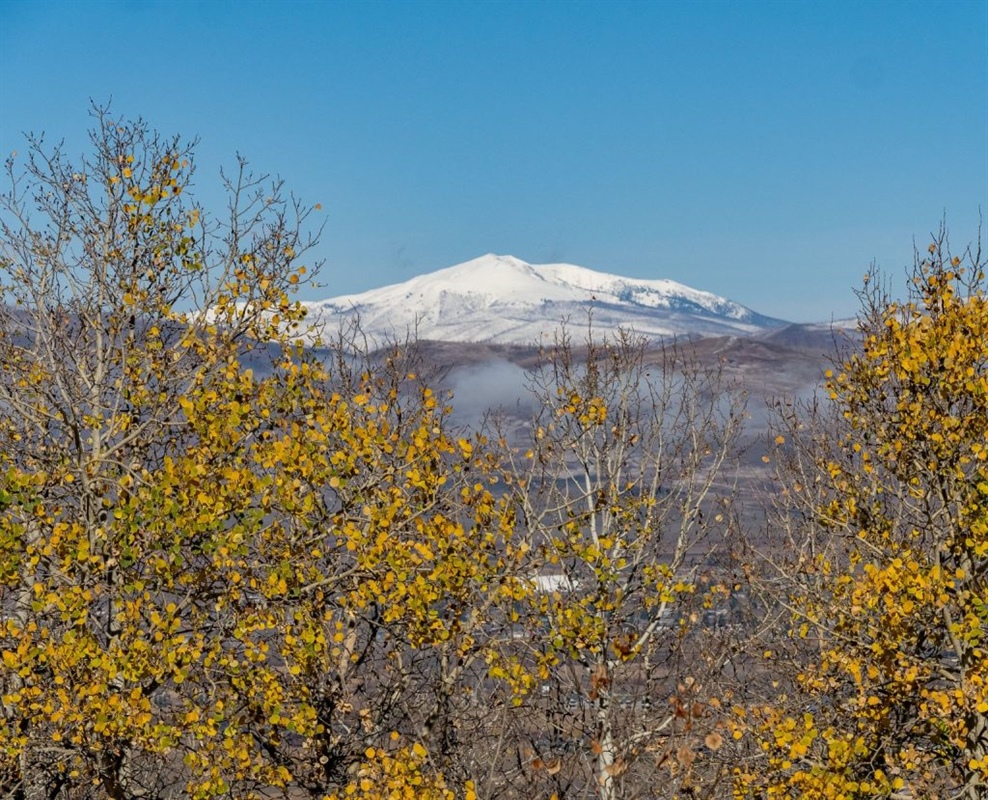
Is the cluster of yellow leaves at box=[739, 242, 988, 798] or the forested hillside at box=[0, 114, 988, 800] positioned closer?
the forested hillside at box=[0, 114, 988, 800]

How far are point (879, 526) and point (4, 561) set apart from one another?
1613 centimetres

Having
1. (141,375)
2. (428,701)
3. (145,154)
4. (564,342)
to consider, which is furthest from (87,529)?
(564,342)

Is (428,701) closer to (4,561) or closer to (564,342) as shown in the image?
(564,342)

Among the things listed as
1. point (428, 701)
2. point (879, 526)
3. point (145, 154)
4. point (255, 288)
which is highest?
point (145, 154)

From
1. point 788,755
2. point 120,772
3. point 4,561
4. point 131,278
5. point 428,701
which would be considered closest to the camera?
point 4,561

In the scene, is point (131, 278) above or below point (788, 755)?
above

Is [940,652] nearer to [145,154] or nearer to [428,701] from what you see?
[428,701]

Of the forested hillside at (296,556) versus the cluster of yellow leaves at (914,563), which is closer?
the forested hillside at (296,556)

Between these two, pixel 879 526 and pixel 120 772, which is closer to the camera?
pixel 120 772

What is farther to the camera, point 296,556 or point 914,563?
point 914,563

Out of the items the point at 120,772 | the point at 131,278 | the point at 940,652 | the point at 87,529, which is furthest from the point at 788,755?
the point at 131,278

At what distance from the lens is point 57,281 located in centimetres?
1638

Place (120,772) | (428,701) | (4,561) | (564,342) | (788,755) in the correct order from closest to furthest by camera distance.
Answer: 1. (4,561)
2. (120,772)
3. (788,755)
4. (428,701)
5. (564,342)

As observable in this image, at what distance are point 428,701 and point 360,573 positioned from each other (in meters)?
12.7
